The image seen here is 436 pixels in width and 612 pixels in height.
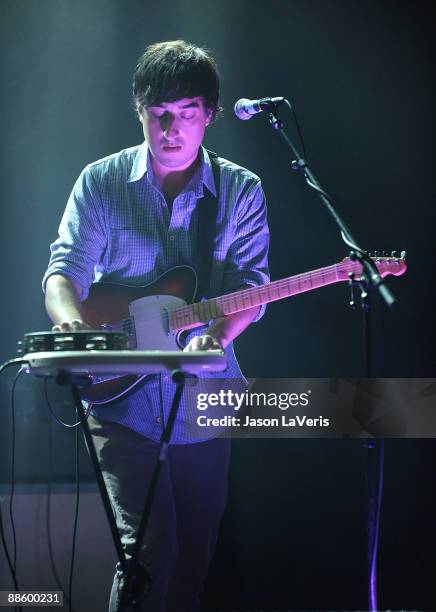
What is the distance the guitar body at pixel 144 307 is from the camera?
2.54 m

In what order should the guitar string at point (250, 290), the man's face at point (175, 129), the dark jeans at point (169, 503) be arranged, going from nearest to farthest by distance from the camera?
the dark jeans at point (169, 503)
the guitar string at point (250, 290)
the man's face at point (175, 129)

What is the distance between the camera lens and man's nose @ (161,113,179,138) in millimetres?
2692

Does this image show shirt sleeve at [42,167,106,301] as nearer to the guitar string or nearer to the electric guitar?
the electric guitar

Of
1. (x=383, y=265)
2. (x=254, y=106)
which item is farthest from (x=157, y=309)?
(x=383, y=265)

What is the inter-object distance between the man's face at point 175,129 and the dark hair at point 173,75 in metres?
0.03

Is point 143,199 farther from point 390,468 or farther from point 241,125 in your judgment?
point 390,468

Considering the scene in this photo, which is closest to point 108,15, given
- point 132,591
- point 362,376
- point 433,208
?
point 433,208

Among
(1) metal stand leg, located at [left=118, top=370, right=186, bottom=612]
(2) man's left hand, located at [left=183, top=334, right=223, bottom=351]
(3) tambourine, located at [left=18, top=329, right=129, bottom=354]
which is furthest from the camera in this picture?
(2) man's left hand, located at [left=183, top=334, right=223, bottom=351]

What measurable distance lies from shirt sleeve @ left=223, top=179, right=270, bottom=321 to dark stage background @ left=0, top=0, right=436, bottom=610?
1.74ft

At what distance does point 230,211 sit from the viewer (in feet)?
9.23

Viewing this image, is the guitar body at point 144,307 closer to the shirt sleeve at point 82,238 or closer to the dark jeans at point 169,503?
the shirt sleeve at point 82,238

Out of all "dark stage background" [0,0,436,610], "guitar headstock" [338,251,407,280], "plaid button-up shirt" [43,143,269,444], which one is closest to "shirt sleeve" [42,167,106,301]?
"plaid button-up shirt" [43,143,269,444]

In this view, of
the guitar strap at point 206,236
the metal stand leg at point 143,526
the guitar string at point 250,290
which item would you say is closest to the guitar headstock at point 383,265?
the guitar string at point 250,290

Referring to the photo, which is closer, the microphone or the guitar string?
the microphone
